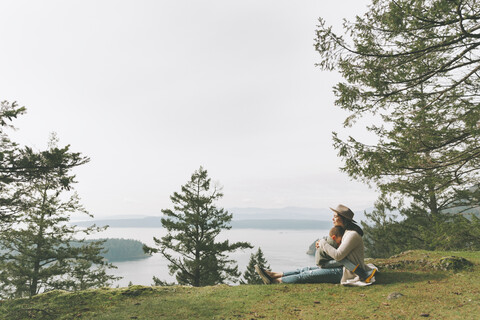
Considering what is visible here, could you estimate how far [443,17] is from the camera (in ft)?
15.4

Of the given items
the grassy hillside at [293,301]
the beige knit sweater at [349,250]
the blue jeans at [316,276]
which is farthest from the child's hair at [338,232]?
the grassy hillside at [293,301]

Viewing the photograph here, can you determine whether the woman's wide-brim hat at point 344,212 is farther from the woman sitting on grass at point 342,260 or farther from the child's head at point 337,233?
the child's head at point 337,233

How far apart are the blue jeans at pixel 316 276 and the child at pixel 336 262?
4.7 inches

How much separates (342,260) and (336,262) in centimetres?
26

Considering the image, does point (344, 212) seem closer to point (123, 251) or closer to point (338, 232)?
point (338, 232)

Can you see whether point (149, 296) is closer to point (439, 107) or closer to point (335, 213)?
point (335, 213)

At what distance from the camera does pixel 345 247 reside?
506cm

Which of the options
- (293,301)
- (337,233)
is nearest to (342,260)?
(337,233)

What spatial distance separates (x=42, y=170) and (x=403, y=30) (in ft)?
30.2

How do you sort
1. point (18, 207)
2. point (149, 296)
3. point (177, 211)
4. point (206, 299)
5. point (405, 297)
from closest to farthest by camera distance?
point (405, 297)
point (206, 299)
point (149, 296)
point (18, 207)
point (177, 211)

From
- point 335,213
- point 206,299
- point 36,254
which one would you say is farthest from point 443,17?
point 36,254

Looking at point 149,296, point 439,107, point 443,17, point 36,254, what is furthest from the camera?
point 36,254

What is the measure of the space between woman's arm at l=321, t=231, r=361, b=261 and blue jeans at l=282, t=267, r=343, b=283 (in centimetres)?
61

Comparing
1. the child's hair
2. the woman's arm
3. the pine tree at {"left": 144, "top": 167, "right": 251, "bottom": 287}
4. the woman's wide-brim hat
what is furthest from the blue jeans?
the pine tree at {"left": 144, "top": 167, "right": 251, "bottom": 287}
